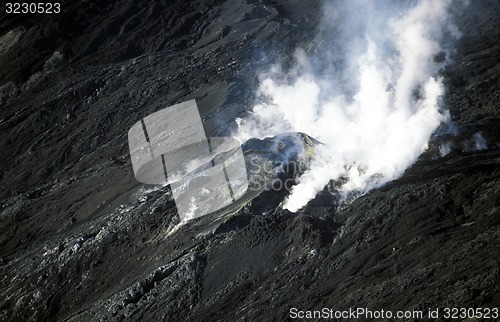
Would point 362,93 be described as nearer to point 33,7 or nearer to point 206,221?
point 206,221

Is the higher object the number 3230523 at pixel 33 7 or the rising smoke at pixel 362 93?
the number 3230523 at pixel 33 7

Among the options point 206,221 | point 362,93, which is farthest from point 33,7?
point 206,221

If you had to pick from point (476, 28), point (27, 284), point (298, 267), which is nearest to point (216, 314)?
point (298, 267)

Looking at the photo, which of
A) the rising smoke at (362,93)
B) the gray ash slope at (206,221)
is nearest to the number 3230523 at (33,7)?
the gray ash slope at (206,221)

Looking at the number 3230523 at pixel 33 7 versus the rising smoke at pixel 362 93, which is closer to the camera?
the rising smoke at pixel 362 93

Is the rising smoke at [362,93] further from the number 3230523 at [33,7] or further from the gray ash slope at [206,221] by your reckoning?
the number 3230523 at [33,7]

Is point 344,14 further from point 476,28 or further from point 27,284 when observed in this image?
point 27,284

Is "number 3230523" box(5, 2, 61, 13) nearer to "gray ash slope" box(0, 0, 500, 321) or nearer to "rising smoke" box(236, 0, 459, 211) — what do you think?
"gray ash slope" box(0, 0, 500, 321)
